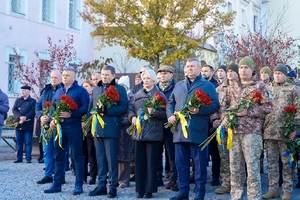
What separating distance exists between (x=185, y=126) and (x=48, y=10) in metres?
20.5

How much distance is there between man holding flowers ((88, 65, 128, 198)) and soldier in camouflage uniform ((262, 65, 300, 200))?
2.44 m

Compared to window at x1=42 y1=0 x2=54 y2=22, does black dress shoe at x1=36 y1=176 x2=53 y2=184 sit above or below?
below

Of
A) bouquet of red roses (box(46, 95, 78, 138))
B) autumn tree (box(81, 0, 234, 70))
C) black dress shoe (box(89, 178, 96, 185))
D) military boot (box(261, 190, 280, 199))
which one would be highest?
autumn tree (box(81, 0, 234, 70))

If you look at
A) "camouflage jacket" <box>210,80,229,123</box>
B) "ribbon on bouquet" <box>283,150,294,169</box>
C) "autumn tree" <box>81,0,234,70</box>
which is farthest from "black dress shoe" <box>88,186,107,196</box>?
"autumn tree" <box>81,0,234,70</box>

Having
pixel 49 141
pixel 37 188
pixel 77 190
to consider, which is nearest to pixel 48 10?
pixel 49 141

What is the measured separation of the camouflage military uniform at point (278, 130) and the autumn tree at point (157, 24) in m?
12.3

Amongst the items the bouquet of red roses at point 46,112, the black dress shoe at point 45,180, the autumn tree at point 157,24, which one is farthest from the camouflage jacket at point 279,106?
the autumn tree at point 157,24

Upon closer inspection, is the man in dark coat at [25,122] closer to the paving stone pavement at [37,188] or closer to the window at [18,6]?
the paving stone pavement at [37,188]

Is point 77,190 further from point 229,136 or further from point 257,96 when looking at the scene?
point 257,96

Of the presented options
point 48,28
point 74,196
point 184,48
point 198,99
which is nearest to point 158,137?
point 198,99

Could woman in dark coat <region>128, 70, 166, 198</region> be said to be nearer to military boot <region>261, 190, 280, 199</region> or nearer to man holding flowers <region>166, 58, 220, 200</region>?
man holding flowers <region>166, 58, 220, 200</region>

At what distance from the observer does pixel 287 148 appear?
8609 millimetres

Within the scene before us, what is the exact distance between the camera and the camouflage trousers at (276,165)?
28.5 feet

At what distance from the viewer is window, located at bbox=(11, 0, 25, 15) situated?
2446 cm
